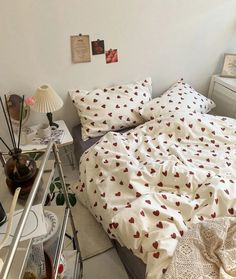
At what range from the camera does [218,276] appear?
0.88 m

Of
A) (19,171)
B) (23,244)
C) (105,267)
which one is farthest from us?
(105,267)

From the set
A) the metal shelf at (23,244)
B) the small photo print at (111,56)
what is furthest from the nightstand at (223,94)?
the metal shelf at (23,244)

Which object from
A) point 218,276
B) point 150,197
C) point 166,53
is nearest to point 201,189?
point 150,197

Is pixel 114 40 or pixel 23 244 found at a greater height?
pixel 114 40

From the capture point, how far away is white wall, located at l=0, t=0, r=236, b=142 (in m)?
1.63

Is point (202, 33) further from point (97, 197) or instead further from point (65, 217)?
point (65, 217)

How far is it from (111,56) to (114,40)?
122mm

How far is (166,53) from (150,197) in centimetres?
146

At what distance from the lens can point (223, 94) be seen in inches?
91.9

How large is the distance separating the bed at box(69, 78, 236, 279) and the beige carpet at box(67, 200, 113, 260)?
13 cm

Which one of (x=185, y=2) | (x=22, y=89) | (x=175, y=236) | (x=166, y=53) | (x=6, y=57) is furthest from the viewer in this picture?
(x=166, y=53)

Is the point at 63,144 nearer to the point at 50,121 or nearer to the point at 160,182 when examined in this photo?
the point at 50,121

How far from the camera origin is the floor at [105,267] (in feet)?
4.50

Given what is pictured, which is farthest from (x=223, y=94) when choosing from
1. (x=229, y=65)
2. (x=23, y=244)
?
(x=23, y=244)
